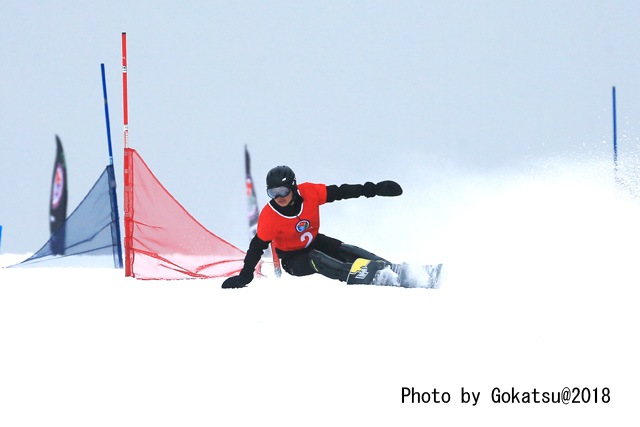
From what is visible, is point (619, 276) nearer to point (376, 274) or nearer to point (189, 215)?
point (376, 274)

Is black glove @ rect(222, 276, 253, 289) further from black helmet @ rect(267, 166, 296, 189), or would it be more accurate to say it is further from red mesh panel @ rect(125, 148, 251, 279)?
red mesh panel @ rect(125, 148, 251, 279)

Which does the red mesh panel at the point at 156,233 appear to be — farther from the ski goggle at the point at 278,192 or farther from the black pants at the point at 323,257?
the ski goggle at the point at 278,192

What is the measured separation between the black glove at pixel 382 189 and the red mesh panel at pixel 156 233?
193 centimetres

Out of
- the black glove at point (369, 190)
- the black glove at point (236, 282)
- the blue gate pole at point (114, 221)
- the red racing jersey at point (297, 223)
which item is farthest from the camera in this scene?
the blue gate pole at point (114, 221)

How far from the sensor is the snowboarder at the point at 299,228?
5.42 m

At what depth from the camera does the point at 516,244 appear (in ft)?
17.2

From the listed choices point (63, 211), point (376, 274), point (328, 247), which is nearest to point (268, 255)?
point (328, 247)

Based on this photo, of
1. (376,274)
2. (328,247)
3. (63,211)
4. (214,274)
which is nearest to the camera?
(376,274)

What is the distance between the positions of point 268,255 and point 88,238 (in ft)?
6.62

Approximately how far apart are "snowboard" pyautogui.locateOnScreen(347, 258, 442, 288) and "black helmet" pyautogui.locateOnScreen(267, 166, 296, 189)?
944 millimetres

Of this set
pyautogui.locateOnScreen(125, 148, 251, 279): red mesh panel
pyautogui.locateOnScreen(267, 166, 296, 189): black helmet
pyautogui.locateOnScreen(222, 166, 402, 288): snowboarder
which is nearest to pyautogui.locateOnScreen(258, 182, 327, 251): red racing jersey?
pyautogui.locateOnScreen(222, 166, 402, 288): snowboarder

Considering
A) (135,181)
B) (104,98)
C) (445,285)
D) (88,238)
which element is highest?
(104,98)

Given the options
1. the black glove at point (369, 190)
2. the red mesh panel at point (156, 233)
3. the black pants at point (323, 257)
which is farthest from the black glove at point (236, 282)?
the black glove at point (369, 190)

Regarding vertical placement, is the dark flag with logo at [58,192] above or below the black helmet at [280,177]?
above
